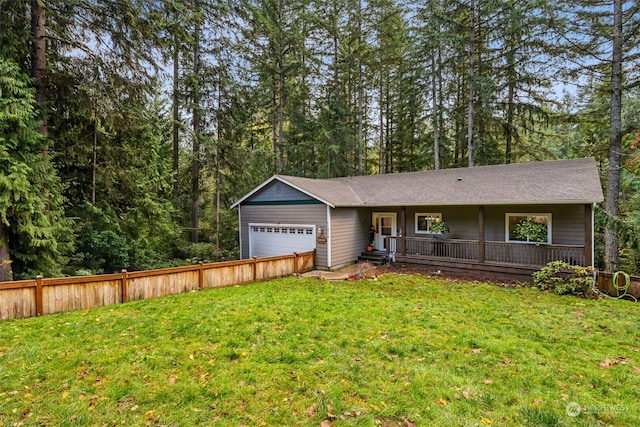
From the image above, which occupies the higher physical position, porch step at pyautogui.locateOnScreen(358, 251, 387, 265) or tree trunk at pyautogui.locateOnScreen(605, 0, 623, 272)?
tree trunk at pyautogui.locateOnScreen(605, 0, 623, 272)

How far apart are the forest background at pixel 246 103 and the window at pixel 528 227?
150 cm

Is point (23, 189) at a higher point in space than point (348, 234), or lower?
higher

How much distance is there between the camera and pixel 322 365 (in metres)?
4.30

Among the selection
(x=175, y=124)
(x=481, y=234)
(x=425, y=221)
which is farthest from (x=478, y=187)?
(x=175, y=124)

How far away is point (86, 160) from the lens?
430 inches

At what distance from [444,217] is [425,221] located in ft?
2.65

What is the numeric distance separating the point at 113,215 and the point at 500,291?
13.3m

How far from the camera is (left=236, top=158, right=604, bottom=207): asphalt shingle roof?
32.6 feet

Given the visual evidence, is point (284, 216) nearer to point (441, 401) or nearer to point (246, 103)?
point (246, 103)

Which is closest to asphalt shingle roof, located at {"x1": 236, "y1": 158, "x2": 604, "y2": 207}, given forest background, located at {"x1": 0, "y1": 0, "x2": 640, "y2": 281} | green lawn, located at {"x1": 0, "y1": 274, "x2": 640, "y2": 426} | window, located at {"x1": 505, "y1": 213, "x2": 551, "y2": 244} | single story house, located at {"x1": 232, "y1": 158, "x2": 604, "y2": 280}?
single story house, located at {"x1": 232, "y1": 158, "x2": 604, "y2": 280}

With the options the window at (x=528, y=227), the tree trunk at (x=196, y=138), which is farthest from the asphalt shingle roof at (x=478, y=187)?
the tree trunk at (x=196, y=138)

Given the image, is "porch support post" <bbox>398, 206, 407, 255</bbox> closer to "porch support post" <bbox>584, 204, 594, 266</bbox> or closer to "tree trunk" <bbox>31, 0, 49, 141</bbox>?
"porch support post" <bbox>584, 204, 594, 266</bbox>

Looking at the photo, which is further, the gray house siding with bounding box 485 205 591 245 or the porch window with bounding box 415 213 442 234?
the porch window with bounding box 415 213 442 234

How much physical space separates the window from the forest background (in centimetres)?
150
